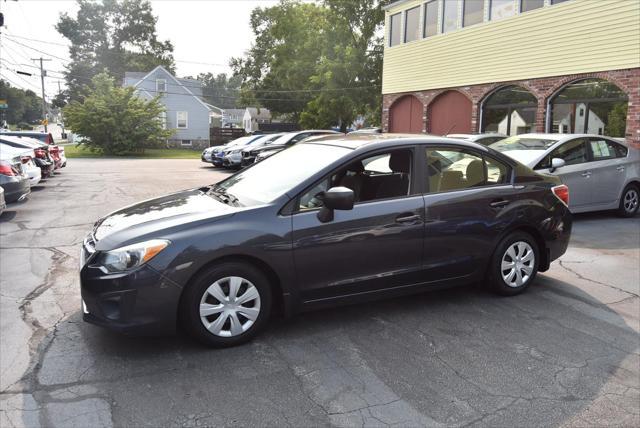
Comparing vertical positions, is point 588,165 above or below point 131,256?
above

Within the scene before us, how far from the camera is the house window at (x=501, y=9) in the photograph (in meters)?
16.6

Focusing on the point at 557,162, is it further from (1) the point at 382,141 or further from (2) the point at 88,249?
(2) the point at 88,249

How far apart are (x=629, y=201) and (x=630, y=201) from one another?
2 cm

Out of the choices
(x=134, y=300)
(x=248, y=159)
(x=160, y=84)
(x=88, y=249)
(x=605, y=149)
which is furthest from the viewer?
(x=160, y=84)

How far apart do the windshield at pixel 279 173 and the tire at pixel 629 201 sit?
23.8 feet

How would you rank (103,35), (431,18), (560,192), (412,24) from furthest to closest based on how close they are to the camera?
(103,35) < (412,24) < (431,18) < (560,192)

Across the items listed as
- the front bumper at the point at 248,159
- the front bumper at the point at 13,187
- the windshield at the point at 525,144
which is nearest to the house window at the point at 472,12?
the front bumper at the point at 248,159

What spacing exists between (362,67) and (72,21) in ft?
179

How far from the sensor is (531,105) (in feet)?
54.0

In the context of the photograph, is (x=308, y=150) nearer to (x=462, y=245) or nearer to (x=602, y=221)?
(x=462, y=245)

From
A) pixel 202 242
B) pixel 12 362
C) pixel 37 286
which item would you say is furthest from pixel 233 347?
pixel 37 286

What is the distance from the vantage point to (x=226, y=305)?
3.92 m

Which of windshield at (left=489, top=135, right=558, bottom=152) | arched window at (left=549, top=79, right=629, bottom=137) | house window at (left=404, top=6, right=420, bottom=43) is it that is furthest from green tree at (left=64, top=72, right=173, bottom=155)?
windshield at (left=489, top=135, right=558, bottom=152)

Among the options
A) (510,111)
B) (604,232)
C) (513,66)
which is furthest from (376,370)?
(510,111)
